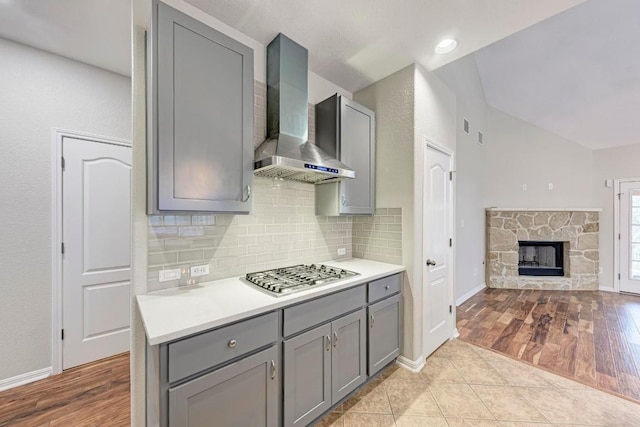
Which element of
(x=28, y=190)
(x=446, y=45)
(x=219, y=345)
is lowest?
(x=219, y=345)

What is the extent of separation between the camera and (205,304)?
4.58 ft

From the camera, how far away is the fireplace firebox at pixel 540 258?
194 inches

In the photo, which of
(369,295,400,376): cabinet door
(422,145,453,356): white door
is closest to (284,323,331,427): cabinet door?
(369,295,400,376): cabinet door

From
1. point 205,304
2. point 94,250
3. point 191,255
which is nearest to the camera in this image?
point 205,304

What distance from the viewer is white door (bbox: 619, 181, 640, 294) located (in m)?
4.45

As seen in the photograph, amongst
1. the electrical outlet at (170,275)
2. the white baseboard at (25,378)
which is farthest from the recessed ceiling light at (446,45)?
the white baseboard at (25,378)

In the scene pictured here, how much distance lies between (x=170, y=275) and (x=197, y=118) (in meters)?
0.97

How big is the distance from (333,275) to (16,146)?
2.72m

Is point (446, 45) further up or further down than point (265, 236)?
further up

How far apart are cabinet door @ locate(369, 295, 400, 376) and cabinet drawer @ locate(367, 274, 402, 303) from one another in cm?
5

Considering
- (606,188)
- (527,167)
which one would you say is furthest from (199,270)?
(606,188)

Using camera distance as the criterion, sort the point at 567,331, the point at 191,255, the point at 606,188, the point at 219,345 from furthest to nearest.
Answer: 1. the point at 606,188
2. the point at 567,331
3. the point at 191,255
4. the point at 219,345

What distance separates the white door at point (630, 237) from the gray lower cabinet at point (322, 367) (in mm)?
5534

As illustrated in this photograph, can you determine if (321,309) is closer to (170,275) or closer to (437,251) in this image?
(170,275)
